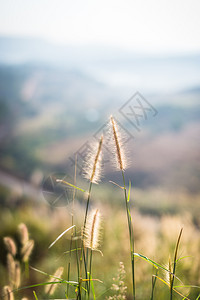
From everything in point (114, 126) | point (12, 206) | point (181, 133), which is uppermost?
point (181, 133)

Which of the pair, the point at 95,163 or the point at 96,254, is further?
the point at 96,254

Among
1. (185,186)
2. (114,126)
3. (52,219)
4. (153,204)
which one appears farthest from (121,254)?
(185,186)

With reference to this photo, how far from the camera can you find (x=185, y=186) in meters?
9.12

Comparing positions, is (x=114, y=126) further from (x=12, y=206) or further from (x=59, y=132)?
(x=59, y=132)

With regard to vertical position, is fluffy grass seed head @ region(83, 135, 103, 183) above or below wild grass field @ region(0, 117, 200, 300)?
above

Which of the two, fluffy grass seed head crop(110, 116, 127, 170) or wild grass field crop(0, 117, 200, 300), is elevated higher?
Answer: fluffy grass seed head crop(110, 116, 127, 170)

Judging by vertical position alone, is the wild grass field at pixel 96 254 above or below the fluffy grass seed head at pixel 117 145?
below

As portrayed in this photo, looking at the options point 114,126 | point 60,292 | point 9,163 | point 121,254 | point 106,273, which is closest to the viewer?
point 114,126

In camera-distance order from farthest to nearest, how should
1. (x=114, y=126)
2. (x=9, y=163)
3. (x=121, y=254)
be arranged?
(x=9, y=163) < (x=121, y=254) < (x=114, y=126)

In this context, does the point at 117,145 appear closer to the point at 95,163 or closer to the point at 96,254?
the point at 95,163

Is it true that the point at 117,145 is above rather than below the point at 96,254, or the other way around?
above

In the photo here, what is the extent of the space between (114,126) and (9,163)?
11.4 metres

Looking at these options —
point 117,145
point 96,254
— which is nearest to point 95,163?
point 117,145

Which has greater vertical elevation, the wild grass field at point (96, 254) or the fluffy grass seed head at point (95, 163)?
the fluffy grass seed head at point (95, 163)
